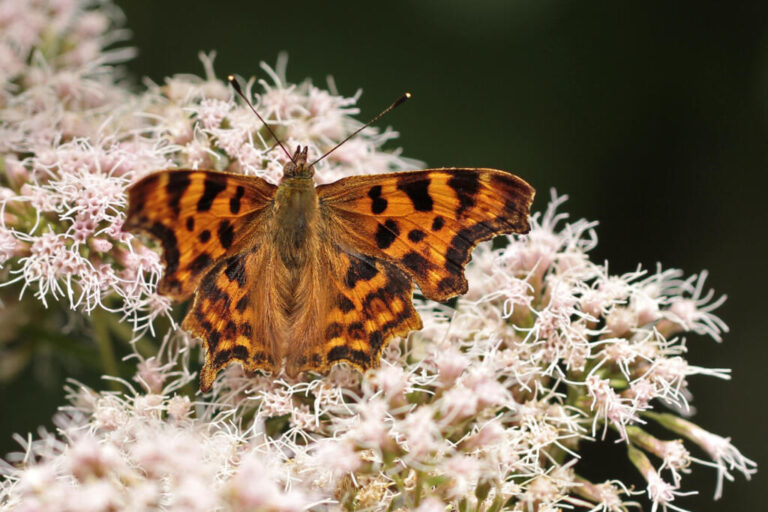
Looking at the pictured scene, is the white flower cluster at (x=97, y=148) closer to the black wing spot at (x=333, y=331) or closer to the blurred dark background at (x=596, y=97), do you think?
the black wing spot at (x=333, y=331)

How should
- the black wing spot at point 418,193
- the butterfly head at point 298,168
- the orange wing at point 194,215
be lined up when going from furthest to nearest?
the butterfly head at point 298,168, the black wing spot at point 418,193, the orange wing at point 194,215

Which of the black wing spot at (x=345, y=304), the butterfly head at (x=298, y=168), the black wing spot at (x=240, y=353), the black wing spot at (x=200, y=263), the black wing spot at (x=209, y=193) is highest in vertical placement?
the butterfly head at (x=298, y=168)

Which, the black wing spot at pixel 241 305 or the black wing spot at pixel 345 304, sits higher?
the black wing spot at pixel 345 304

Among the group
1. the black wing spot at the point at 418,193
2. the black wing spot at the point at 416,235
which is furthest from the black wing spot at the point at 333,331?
the black wing spot at the point at 418,193

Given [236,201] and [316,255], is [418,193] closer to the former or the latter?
[316,255]

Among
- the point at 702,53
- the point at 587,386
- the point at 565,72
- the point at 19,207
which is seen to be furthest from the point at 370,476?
the point at 702,53

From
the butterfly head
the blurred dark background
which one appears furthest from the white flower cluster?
the blurred dark background

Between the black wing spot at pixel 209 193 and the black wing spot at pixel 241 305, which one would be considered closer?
the black wing spot at pixel 209 193
